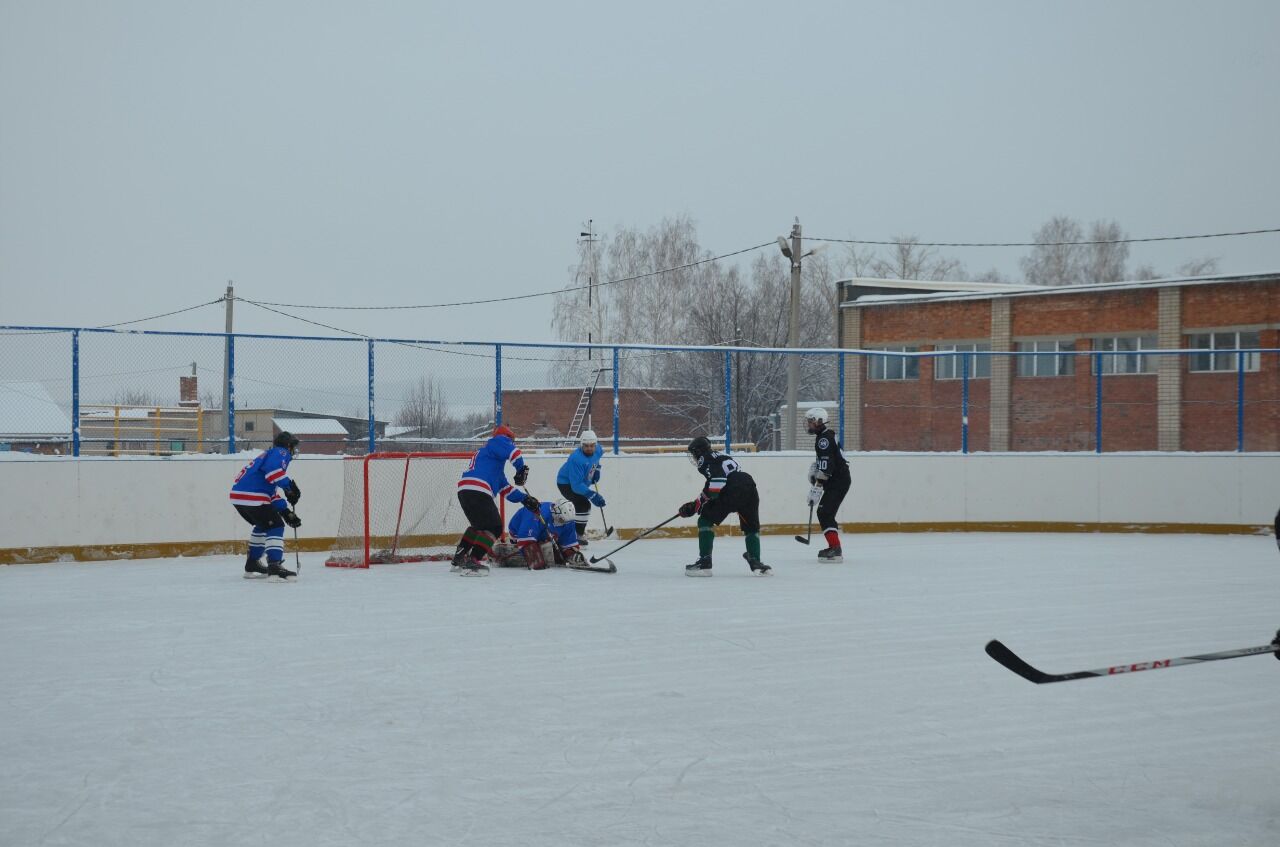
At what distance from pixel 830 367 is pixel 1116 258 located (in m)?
51.9

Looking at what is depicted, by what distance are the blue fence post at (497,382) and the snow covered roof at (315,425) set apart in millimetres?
1696

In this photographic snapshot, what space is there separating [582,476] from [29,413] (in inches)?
203

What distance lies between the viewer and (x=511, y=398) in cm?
1392

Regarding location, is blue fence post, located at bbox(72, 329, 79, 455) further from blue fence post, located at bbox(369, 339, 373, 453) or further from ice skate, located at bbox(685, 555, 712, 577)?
ice skate, located at bbox(685, 555, 712, 577)

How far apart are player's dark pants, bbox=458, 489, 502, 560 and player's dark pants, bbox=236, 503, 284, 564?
58.9 inches

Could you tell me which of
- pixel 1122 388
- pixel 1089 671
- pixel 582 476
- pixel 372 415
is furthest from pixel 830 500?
pixel 1122 388

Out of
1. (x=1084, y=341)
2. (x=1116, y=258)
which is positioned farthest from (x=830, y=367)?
(x=1116, y=258)

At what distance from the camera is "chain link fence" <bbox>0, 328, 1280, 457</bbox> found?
11.8 m

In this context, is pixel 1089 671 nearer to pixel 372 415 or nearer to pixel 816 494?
pixel 816 494

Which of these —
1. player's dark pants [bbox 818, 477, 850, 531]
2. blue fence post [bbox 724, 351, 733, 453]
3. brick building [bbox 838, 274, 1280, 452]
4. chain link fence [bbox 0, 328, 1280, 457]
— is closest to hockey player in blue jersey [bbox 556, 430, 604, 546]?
chain link fence [bbox 0, 328, 1280, 457]

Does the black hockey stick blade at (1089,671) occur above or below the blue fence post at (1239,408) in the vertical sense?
below

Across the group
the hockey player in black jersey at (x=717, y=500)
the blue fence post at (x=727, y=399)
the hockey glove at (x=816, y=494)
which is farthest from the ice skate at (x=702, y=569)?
the blue fence post at (x=727, y=399)

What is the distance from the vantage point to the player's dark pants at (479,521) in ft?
34.4

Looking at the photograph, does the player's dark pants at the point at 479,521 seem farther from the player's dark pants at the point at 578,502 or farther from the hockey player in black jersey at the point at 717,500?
the hockey player in black jersey at the point at 717,500
